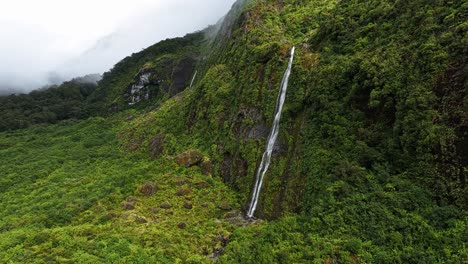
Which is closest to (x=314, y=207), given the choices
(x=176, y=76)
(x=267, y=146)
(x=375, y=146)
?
(x=375, y=146)

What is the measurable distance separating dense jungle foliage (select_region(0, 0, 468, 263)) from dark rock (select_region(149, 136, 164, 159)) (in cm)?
21

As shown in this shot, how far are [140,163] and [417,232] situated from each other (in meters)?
23.5

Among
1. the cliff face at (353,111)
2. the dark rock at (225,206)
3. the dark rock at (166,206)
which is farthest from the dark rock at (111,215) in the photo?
the cliff face at (353,111)

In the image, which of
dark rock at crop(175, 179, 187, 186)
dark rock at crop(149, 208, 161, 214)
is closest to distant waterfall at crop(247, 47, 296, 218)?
dark rock at crop(149, 208, 161, 214)

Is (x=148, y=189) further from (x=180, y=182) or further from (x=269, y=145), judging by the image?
(x=269, y=145)

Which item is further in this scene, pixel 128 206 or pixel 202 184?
pixel 202 184

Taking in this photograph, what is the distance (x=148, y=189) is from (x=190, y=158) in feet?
14.4

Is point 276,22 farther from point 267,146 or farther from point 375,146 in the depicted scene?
point 375,146

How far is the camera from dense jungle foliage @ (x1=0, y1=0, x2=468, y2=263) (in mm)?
15125

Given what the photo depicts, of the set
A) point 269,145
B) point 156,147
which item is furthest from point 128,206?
point 156,147

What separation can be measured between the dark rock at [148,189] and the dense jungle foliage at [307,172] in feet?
0.34

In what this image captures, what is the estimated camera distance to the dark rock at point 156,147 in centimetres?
3338

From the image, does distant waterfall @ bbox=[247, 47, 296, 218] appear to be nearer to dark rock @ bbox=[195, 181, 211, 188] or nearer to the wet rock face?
→ dark rock @ bbox=[195, 181, 211, 188]

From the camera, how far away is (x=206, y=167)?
27.2 metres
